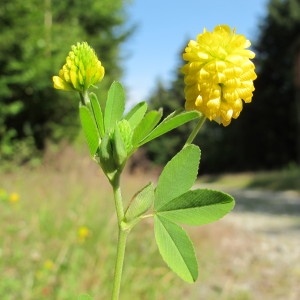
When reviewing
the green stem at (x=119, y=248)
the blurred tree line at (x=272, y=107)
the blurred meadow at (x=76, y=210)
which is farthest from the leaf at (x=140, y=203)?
the blurred tree line at (x=272, y=107)

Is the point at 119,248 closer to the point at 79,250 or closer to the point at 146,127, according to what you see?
the point at 146,127

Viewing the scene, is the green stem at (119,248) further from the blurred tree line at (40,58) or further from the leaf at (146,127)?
the blurred tree line at (40,58)

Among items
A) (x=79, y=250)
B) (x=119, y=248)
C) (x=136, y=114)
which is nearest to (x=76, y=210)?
(x=79, y=250)

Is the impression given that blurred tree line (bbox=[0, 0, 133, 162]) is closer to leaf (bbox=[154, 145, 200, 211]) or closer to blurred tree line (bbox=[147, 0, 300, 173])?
leaf (bbox=[154, 145, 200, 211])

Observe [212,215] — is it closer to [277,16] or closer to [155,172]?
[155,172]

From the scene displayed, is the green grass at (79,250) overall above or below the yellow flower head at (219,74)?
above

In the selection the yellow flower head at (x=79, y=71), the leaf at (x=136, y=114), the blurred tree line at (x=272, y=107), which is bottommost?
the yellow flower head at (x=79, y=71)
